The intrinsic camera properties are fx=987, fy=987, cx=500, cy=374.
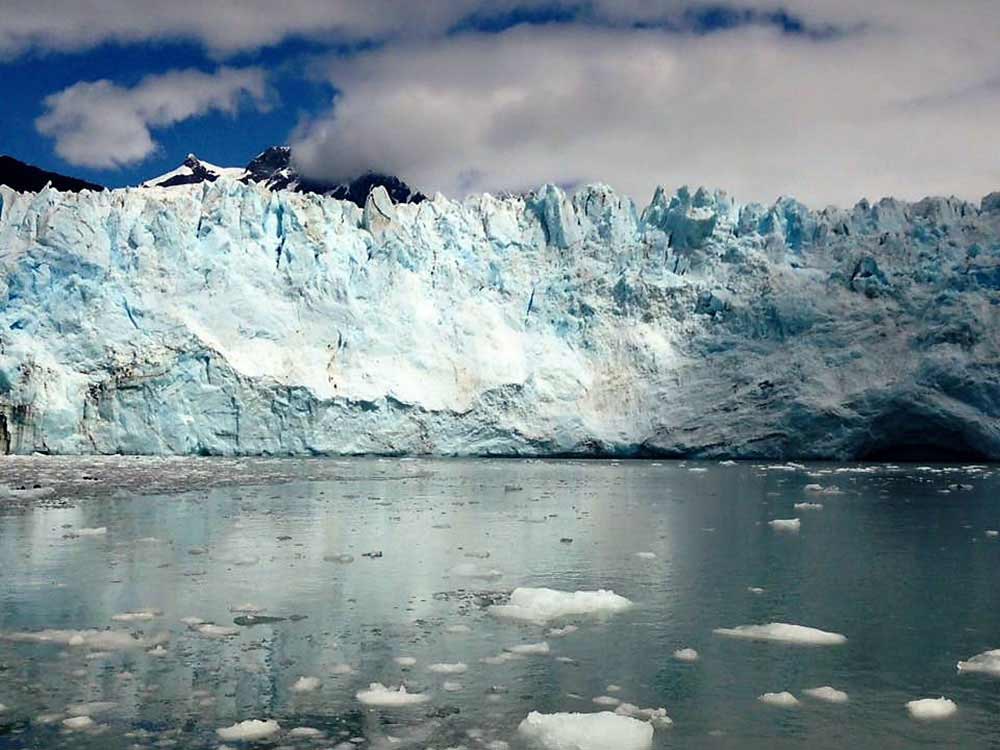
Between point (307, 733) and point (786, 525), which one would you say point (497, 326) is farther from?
point (307, 733)

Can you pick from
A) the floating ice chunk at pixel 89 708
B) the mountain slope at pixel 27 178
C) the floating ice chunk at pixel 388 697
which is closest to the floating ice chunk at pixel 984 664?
the floating ice chunk at pixel 388 697

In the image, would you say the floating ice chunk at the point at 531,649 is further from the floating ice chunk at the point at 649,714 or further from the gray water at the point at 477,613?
the floating ice chunk at the point at 649,714

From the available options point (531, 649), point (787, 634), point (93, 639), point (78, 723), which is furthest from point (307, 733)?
point (787, 634)

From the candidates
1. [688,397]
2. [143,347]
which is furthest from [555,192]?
[143,347]

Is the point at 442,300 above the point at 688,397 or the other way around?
above

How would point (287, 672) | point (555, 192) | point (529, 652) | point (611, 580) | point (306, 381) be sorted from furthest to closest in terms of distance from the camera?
point (555, 192) < point (306, 381) < point (611, 580) < point (529, 652) < point (287, 672)

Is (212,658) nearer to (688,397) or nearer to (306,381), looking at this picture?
Result: (306,381)

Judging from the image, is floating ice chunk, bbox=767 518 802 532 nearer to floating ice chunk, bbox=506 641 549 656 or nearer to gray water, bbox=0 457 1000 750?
gray water, bbox=0 457 1000 750
